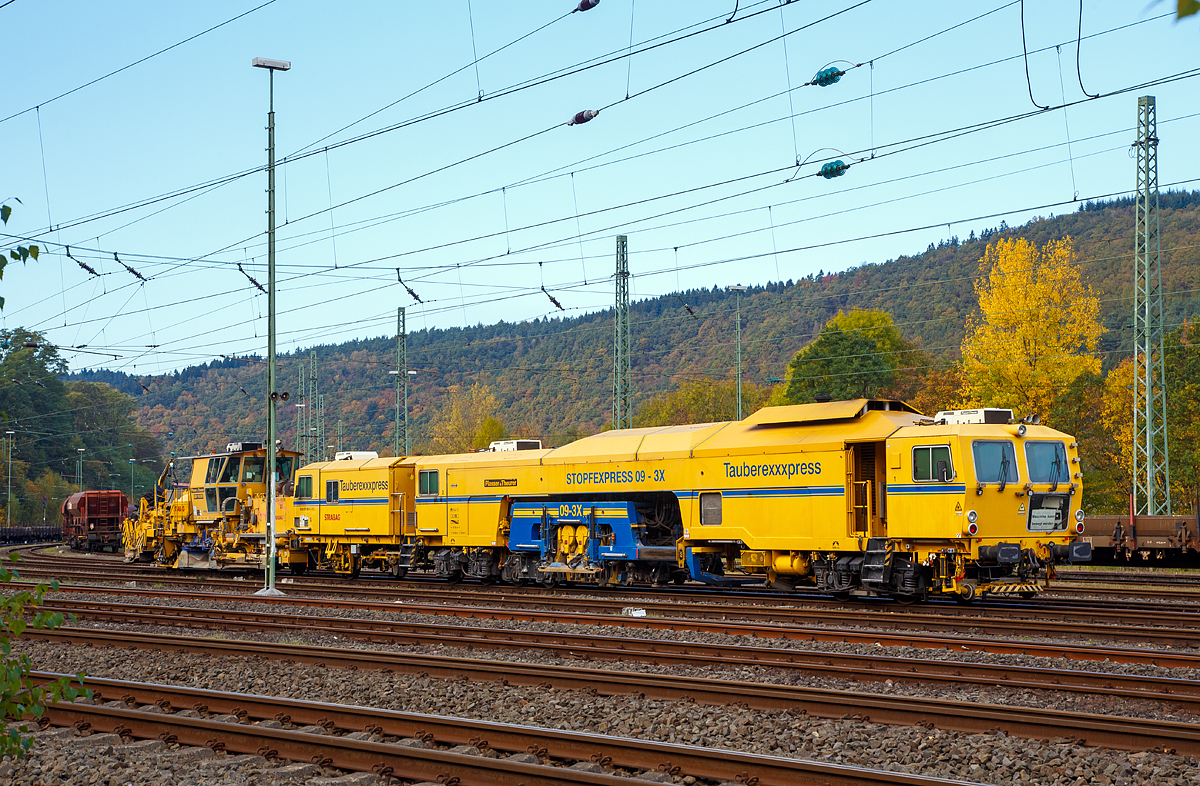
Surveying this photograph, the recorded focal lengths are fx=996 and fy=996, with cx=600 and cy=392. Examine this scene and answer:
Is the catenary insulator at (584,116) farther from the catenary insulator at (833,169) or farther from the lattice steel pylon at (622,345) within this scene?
the lattice steel pylon at (622,345)

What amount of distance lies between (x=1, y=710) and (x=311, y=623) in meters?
11.5

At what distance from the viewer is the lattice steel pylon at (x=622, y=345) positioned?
32.2 m

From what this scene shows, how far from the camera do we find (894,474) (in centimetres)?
1736

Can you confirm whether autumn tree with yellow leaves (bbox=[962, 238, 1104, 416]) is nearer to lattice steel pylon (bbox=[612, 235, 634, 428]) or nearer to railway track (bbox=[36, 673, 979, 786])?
lattice steel pylon (bbox=[612, 235, 634, 428])

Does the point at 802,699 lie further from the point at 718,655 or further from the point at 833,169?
the point at 833,169

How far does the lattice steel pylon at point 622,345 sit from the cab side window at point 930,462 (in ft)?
51.2

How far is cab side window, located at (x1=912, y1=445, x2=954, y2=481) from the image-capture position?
16855 mm

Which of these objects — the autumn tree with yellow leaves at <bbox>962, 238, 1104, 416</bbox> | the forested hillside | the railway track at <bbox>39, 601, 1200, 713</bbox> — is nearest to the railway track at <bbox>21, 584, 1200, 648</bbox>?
the railway track at <bbox>39, 601, 1200, 713</bbox>

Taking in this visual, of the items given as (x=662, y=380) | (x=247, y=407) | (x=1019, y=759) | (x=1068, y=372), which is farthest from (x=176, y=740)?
(x=247, y=407)

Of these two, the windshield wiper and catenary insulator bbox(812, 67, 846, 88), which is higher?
catenary insulator bbox(812, 67, 846, 88)

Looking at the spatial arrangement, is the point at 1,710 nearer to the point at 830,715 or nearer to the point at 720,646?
the point at 830,715

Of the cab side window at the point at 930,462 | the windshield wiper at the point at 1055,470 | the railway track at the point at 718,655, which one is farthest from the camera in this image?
the windshield wiper at the point at 1055,470

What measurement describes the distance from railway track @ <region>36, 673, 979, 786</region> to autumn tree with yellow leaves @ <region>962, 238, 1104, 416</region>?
40651 millimetres

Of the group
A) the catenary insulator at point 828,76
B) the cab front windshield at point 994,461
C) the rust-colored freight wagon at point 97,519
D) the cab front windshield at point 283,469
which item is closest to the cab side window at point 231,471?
the cab front windshield at point 283,469
